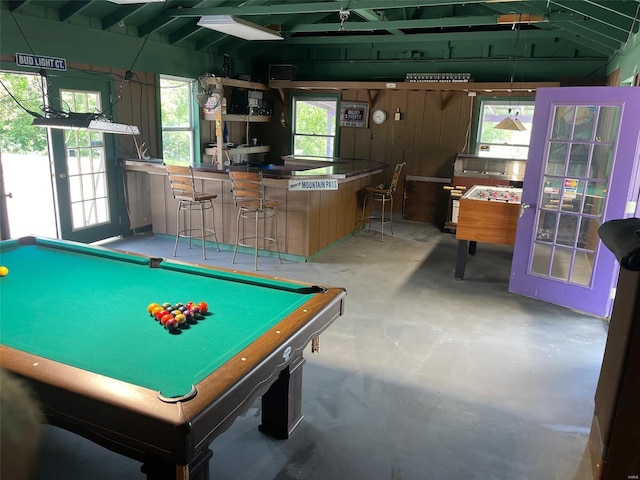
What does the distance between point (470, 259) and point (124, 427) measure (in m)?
5.21

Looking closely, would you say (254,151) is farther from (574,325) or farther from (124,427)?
(124,427)

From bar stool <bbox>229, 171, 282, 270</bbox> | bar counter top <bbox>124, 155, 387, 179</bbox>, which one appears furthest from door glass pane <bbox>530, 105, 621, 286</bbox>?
bar stool <bbox>229, 171, 282, 270</bbox>

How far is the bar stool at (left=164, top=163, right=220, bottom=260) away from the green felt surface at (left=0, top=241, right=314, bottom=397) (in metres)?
2.64

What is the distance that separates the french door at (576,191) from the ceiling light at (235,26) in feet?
11.7

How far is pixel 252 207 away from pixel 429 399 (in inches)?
128

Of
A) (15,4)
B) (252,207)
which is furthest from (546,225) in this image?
(15,4)

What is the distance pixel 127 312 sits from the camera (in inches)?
88.1

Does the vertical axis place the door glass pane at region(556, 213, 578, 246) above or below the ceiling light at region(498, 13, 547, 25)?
below

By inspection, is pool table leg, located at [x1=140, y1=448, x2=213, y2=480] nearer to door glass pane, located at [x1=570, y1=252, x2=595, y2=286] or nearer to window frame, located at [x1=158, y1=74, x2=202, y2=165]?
door glass pane, located at [x1=570, y1=252, x2=595, y2=286]

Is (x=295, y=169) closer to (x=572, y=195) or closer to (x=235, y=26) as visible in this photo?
(x=235, y=26)

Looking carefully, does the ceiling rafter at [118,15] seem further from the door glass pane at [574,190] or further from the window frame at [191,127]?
the door glass pane at [574,190]

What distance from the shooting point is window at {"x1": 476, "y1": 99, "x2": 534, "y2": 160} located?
755cm

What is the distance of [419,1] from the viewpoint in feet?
16.5

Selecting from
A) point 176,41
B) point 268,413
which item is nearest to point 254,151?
point 176,41
